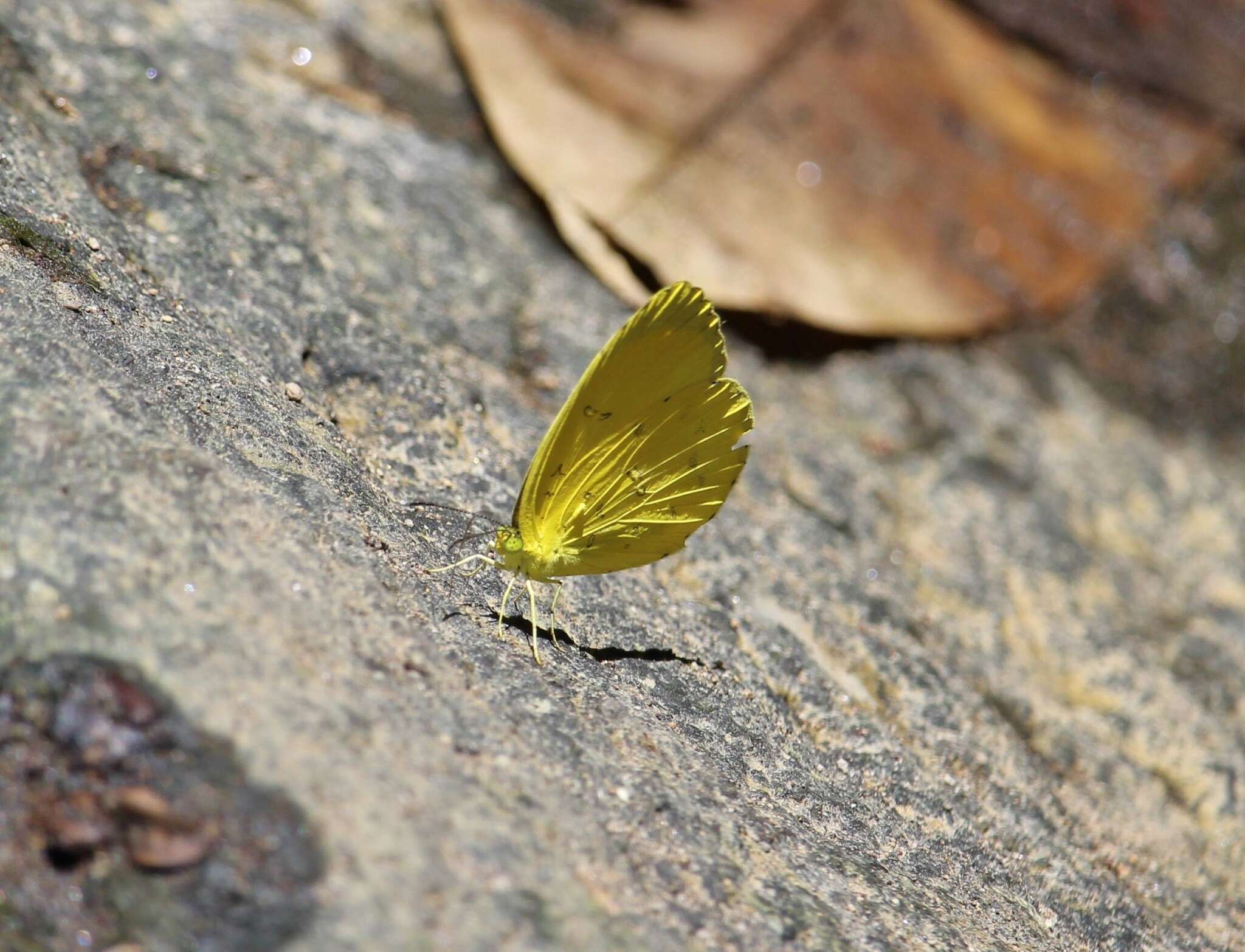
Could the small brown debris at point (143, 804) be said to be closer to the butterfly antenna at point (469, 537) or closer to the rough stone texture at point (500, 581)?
the rough stone texture at point (500, 581)

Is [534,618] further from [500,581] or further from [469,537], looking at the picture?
[469,537]

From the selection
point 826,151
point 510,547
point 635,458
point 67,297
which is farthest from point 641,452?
point 826,151

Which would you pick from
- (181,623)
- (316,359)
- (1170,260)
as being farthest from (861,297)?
(181,623)

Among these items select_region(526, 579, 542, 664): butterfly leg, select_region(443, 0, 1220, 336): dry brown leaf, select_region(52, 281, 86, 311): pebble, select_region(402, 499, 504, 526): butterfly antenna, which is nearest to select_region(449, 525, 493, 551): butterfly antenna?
select_region(402, 499, 504, 526): butterfly antenna

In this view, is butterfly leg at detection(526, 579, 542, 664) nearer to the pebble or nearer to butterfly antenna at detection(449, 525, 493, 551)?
butterfly antenna at detection(449, 525, 493, 551)

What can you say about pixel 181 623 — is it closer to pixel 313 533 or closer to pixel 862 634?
pixel 313 533
